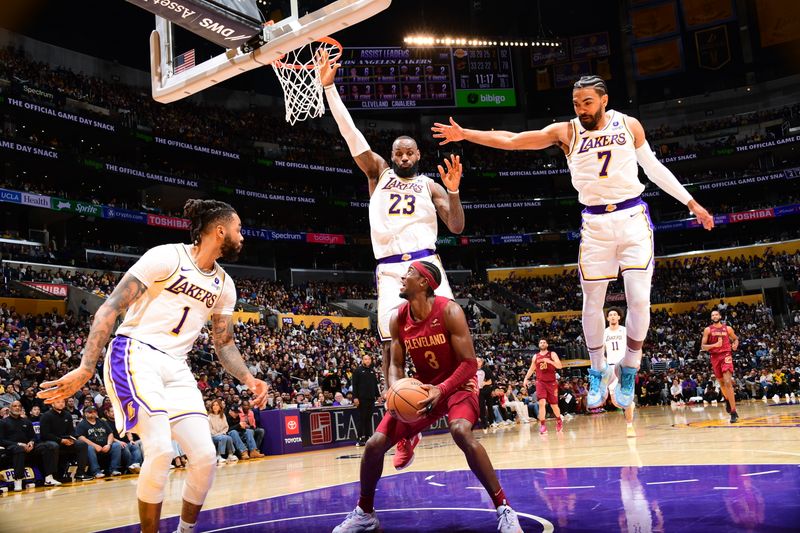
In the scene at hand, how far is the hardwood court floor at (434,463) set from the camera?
742cm

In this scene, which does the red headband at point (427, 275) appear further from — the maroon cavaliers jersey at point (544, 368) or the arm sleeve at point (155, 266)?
the maroon cavaliers jersey at point (544, 368)

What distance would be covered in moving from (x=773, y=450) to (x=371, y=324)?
27.6 meters

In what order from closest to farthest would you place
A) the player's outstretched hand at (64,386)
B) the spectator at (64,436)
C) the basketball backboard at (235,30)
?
the player's outstretched hand at (64,386), the basketball backboard at (235,30), the spectator at (64,436)

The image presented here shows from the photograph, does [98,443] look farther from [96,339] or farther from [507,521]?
[507,521]

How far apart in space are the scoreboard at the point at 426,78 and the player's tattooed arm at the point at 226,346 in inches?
1379

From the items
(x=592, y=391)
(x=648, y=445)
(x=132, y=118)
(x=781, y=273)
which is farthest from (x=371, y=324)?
(x=592, y=391)

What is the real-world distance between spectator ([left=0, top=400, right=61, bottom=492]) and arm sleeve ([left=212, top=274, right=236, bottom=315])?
27.0 ft

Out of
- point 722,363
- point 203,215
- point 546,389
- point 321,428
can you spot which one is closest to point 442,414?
point 203,215

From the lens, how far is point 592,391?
21.9 feet

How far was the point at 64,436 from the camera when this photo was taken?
12242 mm

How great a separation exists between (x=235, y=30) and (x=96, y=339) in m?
4.72

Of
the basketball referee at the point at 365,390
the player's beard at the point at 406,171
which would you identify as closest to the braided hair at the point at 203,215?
the player's beard at the point at 406,171

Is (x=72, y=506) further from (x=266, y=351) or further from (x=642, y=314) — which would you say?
(x=266, y=351)

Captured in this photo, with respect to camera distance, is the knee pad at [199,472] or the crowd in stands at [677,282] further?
the crowd in stands at [677,282]
